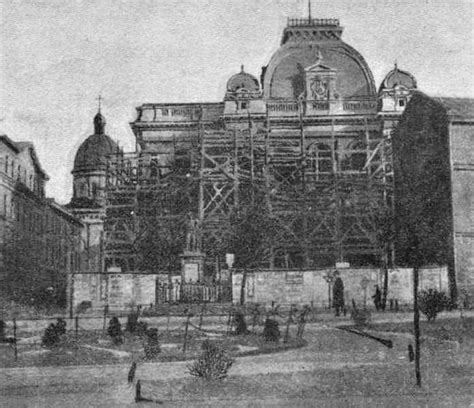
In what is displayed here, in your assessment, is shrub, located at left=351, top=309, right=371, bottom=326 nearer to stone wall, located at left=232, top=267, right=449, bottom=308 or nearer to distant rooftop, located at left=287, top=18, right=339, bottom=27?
stone wall, located at left=232, top=267, right=449, bottom=308

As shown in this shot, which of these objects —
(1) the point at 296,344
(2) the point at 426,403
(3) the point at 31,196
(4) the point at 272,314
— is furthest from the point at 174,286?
(2) the point at 426,403

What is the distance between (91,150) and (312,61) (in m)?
25.3

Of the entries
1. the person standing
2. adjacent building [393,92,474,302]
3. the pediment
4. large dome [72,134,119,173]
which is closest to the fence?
the person standing

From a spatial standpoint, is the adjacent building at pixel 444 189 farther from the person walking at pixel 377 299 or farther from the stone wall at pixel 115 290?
the stone wall at pixel 115 290

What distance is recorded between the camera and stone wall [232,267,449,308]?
2650 centimetres

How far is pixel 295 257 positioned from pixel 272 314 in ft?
50.8

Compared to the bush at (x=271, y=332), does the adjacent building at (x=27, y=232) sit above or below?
above

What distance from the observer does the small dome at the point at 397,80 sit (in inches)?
1646

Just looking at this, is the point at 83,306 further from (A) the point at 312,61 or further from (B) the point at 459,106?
(A) the point at 312,61

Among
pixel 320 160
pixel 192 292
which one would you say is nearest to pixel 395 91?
pixel 320 160

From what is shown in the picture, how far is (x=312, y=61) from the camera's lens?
1735 inches

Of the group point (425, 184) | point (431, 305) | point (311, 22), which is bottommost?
point (431, 305)

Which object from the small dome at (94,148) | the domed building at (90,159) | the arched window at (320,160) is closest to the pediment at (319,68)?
the arched window at (320,160)

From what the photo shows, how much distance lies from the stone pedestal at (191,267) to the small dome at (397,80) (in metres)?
20.7
